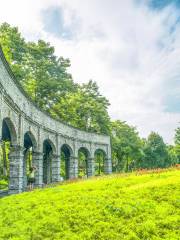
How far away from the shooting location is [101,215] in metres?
9.20

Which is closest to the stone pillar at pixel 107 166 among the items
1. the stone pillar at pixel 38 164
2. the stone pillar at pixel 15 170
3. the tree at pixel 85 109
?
the tree at pixel 85 109

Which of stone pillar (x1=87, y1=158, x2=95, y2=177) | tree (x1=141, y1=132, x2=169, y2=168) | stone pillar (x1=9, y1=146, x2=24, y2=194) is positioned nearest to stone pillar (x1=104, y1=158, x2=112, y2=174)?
stone pillar (x1=87, y1=158, x2=95, y2=177)

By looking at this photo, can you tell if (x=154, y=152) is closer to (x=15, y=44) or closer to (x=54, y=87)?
(x=54, y=87)

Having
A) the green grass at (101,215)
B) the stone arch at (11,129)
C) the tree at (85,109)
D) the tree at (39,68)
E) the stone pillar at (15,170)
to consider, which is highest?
the tree at (39,68)

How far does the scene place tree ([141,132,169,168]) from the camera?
58.8m

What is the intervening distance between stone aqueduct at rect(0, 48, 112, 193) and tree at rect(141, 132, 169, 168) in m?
25.6

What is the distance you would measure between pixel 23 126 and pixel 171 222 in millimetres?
13363

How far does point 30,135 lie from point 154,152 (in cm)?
4169

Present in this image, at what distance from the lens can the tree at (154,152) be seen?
58812mm

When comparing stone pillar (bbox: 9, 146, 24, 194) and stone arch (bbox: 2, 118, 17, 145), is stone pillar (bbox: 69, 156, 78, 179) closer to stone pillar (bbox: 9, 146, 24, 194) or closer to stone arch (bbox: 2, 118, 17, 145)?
stone arch (bbox: 2, 118, 17, 145)

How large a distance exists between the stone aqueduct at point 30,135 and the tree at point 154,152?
83.9 ft

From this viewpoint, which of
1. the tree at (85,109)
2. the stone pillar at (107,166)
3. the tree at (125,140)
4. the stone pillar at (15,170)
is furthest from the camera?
the tree at (125,140)

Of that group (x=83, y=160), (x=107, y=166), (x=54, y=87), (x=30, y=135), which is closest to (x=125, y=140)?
(x=83, y=160)

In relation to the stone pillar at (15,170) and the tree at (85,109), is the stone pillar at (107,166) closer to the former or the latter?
the tree at (85,109)
